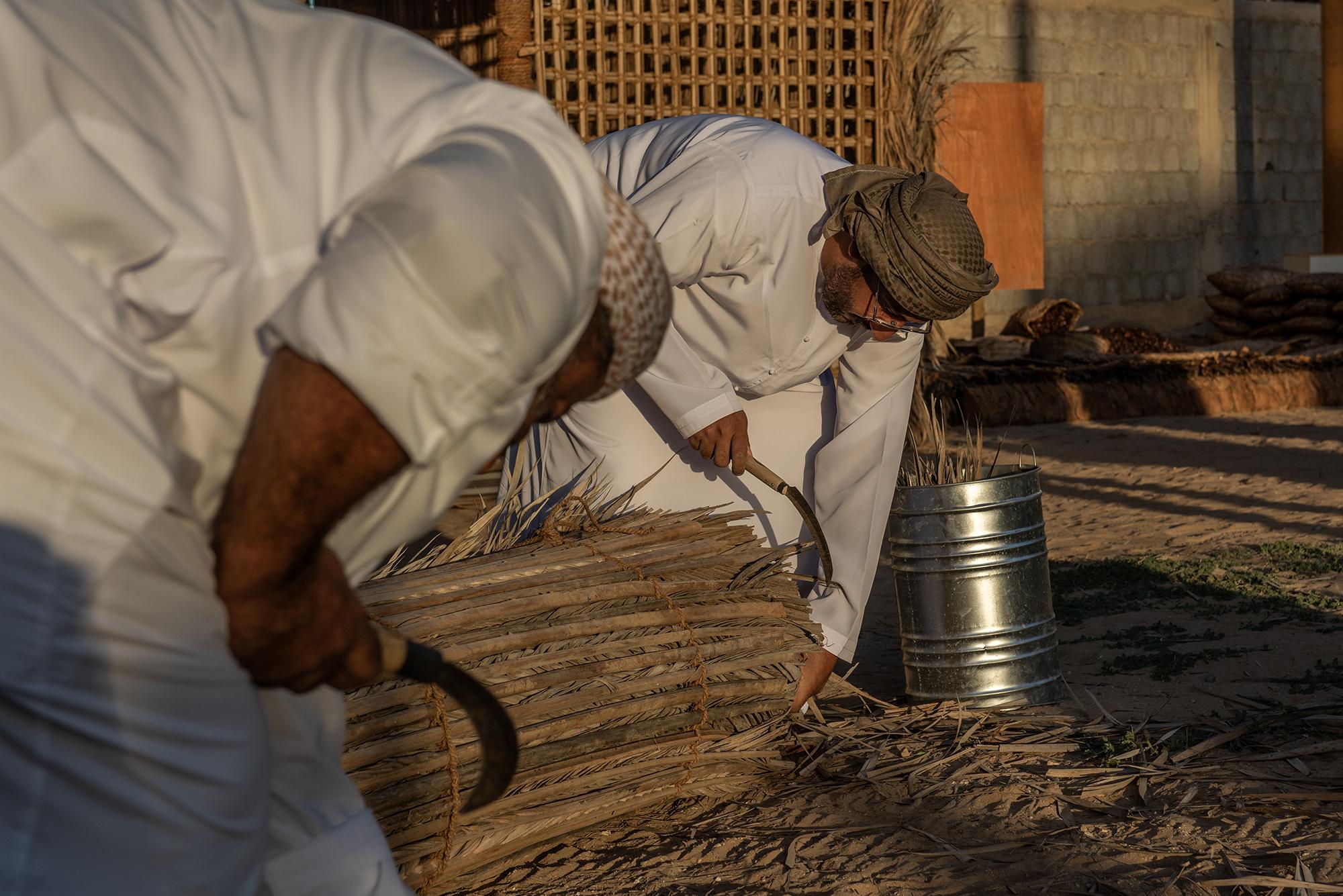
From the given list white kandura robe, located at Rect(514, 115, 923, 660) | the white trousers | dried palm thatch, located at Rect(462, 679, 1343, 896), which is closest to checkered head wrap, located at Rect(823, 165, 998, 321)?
white kandura robe, located at Rect(514, 115, 923, 660)

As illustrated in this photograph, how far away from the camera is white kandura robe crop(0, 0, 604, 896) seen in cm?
107

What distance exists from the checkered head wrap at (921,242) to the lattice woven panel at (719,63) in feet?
11.3

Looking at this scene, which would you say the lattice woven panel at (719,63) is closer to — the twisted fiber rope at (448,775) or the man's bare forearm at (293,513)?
the twisted fiber rope at (448,775)

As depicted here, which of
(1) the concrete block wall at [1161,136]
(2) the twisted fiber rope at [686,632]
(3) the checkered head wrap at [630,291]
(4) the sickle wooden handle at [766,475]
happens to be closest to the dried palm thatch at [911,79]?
(4) the sickle wooden handle at [766,475]

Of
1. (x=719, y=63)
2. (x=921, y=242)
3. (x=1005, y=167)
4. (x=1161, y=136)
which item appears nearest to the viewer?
(x=921, y=242)

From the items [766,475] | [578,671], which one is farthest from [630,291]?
[766,475]

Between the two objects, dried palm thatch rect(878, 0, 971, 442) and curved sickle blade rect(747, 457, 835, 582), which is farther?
dried palm thatch rect(878, 0, 971, 442)

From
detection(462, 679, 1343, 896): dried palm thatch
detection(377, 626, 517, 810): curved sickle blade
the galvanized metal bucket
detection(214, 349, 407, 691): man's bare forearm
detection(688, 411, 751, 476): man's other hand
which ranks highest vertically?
detection(214, 349, 407, 691): man's bare forearm

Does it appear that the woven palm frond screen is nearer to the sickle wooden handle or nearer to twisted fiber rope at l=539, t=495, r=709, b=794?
the sickle wooden handle

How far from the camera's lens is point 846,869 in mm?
2771

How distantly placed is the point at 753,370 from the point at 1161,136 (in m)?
11.6

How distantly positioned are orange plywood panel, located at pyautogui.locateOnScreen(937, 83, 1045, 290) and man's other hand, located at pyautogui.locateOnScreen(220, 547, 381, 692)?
10.5 metres

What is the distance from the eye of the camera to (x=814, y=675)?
3.71m

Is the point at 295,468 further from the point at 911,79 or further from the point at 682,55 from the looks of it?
the point at 911,79
